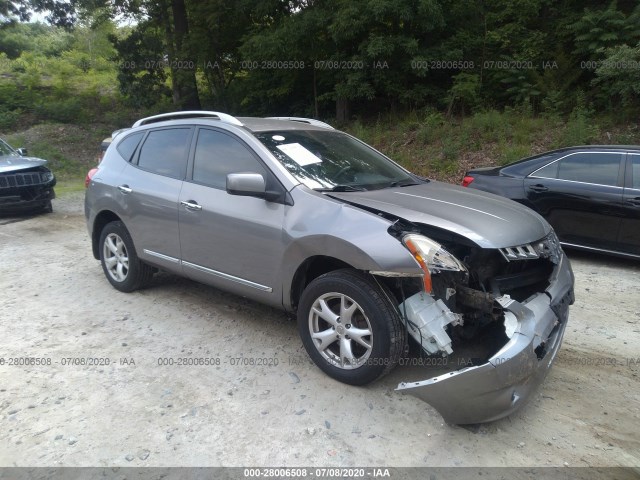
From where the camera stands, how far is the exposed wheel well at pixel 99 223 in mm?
5402

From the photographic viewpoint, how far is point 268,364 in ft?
12.5

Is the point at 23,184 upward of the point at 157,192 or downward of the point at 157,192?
downward

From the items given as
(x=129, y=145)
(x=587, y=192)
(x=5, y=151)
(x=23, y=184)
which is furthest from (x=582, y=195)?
Answer: (x=5, y=151)

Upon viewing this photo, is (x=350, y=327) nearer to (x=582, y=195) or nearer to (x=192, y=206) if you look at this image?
(x=192, y=206)

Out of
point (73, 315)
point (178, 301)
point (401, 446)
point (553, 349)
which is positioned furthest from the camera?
point (178, 301)

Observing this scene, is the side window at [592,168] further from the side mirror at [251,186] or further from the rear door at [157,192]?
the rear door at [157,192]

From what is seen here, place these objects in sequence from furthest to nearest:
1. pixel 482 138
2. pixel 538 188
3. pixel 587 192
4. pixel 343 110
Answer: pixel 343 110 → pixel 482 138 → pixel 538 188 → pixel 587 192

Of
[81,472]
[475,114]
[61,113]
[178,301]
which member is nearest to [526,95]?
[475,114]

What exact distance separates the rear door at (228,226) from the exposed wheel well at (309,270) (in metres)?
0.12

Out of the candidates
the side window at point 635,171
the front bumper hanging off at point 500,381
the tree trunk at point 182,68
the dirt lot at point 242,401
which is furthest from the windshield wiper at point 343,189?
the tree trunk at point 182,68

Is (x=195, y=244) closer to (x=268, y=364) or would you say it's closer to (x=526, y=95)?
(x=268, y=364)

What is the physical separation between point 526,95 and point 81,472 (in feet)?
42.7

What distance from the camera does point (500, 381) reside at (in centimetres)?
267

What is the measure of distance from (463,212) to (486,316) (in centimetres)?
71
